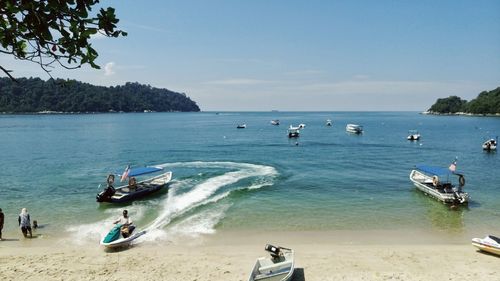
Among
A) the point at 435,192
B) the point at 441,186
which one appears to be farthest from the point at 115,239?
the point at 441,186

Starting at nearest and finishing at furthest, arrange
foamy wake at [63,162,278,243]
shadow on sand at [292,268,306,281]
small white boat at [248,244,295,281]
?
small white boat at [248,244,295,281] → shadow on sand at [292,268,306,281] → foamy wake at [63,162,278,243]

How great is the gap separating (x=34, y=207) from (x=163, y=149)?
42545mm

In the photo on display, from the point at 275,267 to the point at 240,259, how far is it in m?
3.61

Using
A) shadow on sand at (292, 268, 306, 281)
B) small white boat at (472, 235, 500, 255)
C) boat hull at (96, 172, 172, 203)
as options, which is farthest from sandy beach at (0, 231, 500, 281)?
boat hull at (96, 172, 172, 203)

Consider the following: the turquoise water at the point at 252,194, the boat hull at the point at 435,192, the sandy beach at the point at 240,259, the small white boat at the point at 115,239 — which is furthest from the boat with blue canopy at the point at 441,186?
the small white boat at the point at 115,239

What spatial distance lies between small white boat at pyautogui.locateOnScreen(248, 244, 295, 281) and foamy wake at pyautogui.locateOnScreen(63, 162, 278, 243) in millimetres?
8160

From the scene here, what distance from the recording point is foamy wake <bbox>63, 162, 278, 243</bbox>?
24.3 metres

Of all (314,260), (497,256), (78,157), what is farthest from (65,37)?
(78,157)

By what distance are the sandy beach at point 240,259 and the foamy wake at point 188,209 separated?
164 centimetres

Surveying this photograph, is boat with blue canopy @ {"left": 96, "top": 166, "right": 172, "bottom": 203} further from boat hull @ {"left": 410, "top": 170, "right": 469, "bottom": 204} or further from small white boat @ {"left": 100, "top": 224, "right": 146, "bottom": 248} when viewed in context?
boat hull @ {"left": 410, "top": 170, "right": 469, "bottom": 204}

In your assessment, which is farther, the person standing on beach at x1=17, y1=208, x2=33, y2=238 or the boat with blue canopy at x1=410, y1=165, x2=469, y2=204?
the boat with blue canopy at x1=410, y1=165, x2=469, y2=204

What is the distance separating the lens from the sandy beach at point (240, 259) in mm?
17297

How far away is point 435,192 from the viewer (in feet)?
109

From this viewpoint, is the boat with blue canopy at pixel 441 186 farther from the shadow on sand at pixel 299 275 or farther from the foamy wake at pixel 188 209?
the shadow on sand at pixel 299 275
